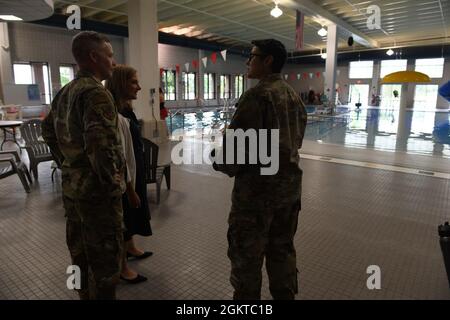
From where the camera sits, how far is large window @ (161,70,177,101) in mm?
18202

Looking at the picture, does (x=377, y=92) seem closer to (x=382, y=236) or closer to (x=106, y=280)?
(x=382, y=236)

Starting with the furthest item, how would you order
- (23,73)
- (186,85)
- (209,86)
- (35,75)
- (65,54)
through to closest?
(209,86), (186,85), (65,54), (35,75), (23,73)

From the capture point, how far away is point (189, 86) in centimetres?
1973

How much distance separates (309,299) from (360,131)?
934 centimetres

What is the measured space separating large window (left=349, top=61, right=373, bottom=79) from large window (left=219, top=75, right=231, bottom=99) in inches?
382

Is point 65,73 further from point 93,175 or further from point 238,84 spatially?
point 93,175

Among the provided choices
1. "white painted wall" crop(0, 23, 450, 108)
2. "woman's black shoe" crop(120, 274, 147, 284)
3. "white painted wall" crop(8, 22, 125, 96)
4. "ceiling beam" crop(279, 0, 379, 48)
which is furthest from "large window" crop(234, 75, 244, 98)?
"woman's black shoe" crop(120, 274, 147, 284)

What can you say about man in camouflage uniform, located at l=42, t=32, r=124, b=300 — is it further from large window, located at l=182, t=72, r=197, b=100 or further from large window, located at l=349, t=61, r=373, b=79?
large window, located at l=349, t=61, r=373, b=79

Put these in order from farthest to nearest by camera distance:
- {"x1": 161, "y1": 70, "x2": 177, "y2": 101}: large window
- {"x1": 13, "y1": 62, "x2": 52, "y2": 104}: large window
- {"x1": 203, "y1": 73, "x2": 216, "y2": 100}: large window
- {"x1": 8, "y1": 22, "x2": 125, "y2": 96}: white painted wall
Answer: {"x1": 203, "y1": 73, "x2": 216, "y2": 100}: large window < {"x1": 161, "y1": 70, "x2": 177, "y2": 101}: large window < {"x1": 13, "y1": 62, "x2": 52, "y2": 104}: large window < {"x1": 8, "y1": 22, "x2": 125, "y2": 96}: white painted wall

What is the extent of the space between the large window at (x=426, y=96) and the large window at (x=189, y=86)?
51.2ft

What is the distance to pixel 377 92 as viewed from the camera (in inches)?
931

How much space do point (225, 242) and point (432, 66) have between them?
24.4 meters

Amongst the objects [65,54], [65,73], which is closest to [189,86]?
[65,73]

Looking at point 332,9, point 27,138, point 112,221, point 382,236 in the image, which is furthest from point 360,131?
point 112,221
